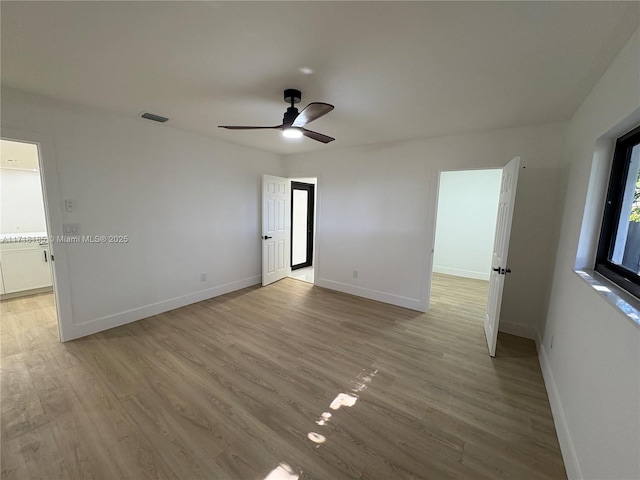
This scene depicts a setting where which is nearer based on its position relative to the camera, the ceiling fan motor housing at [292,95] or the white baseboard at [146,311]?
the ceiling fan motor housing at [292,95]

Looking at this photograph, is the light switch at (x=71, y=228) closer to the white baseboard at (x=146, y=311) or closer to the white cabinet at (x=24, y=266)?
the white baseboard at (x=146, y=311)

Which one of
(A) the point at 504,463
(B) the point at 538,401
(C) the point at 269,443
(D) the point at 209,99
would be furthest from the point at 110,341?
(B) the point at 538,401

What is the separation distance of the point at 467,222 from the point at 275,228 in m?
4.15

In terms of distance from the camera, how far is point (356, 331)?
308cm

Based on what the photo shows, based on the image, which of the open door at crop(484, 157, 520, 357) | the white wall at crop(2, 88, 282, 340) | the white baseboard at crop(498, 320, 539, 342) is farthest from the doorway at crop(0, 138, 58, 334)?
the white baseboard at crop(498, 320, 539, 342)

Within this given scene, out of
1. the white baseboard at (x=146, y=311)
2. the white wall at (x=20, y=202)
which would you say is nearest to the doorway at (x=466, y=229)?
the white baseboard at (x=146, y=311)

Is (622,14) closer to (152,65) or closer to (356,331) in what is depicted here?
(152,65)

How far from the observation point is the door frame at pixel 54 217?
7.77 ft

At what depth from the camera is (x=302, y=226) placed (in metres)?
6.23

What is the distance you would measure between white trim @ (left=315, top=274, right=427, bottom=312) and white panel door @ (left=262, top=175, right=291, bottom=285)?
0.89 meters

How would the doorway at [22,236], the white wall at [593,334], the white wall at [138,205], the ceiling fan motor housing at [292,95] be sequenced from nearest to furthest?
the white wall at [593,334], the ceiling fan motor housing at [292,95], the white wall at [138,205], the doorway at [22,236]

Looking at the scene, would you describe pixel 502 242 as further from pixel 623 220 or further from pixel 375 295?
pixel 375 295

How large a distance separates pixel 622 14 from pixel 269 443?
9.86 ft

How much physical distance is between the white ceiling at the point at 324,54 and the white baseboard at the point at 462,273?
358 cm
